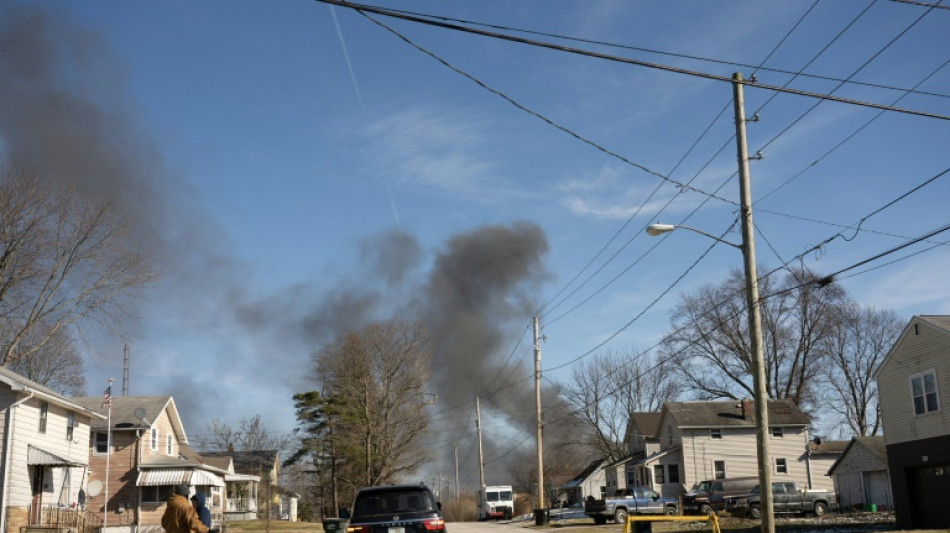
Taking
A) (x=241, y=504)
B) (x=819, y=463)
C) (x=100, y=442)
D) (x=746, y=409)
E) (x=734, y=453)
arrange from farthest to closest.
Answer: (x=241, y=504), (x=746, y=409), (x=734, y=453), (x=819, y=463), (x=100, y=442)

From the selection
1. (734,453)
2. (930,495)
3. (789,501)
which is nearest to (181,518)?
(930,495)

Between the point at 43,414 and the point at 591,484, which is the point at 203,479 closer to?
the point at 43,414

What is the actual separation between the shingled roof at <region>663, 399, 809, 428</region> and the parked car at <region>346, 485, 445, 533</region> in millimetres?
48363

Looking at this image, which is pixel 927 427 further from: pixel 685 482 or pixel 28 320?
pixel 28 320

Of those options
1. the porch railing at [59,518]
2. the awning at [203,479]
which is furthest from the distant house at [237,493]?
the porch railing at [59,518]

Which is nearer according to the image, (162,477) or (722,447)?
(162,477)

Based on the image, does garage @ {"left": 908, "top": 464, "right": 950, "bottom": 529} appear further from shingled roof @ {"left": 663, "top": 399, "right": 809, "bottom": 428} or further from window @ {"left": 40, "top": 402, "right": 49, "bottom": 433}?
window @ {"left": 40, "top": 402, "right": 49, "bottom": 433}

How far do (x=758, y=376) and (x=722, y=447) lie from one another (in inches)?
1862

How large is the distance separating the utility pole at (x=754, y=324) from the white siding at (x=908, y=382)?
15.8 m

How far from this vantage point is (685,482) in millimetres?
61625

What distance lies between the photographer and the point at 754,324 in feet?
58.6

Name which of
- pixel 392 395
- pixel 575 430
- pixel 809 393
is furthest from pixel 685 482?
pixel 575 430

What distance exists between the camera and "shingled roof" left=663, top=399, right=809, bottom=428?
6197cm

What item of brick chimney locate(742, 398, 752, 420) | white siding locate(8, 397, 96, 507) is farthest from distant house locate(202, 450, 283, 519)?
brick chimney locate(742, 398, 752, 420)
